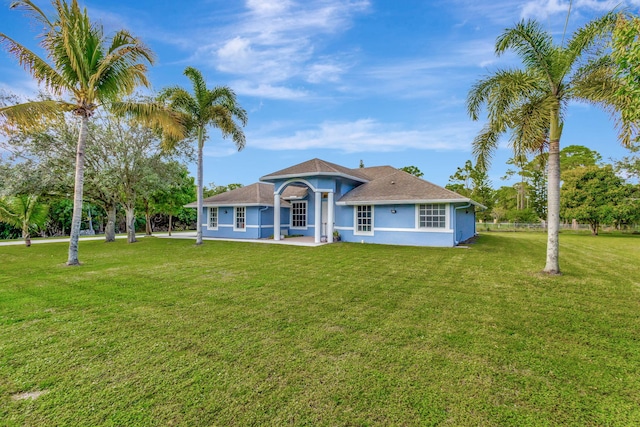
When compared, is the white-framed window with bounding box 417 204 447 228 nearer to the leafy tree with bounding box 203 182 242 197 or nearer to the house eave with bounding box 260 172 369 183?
the house eave with bounding box 260 172 369 183

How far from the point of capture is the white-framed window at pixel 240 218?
63.2 feet

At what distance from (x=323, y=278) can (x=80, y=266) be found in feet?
26.6

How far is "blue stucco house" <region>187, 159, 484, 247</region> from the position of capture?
46.8 feet

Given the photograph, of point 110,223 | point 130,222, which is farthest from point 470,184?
point 110,223

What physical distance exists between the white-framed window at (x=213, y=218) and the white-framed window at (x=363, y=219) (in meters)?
10.3

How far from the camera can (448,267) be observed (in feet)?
29.5

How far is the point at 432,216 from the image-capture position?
14289mm

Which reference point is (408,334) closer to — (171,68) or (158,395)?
(158,395)

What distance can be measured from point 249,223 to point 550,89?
53.2 ft

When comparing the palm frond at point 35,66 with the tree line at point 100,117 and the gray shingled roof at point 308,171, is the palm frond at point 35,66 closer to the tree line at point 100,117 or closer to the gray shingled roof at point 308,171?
the tree line at point 100,117

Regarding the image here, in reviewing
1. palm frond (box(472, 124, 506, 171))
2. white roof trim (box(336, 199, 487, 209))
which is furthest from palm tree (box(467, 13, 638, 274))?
white roof trim (box(336, 199, 487, 209))

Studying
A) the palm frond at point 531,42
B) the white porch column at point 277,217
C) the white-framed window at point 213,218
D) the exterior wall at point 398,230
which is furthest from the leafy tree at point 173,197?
the palm frond at point 531,42

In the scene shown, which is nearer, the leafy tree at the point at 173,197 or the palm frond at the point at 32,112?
the palm frond at the point at 32,112

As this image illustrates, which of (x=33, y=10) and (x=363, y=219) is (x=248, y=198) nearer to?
Result: (x=363, y=219)
